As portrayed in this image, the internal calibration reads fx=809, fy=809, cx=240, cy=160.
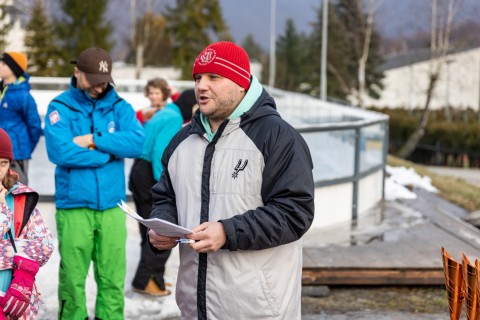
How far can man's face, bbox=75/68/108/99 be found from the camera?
535 centimetres

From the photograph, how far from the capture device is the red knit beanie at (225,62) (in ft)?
11.3

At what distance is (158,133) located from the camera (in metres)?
6.73

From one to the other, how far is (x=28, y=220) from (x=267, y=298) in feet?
4.53

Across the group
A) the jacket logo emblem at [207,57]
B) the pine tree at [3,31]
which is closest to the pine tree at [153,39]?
the pine tree at [3,31]

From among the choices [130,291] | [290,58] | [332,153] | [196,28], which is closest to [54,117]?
[130,291]

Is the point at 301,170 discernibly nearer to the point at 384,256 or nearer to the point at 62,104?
the point at 62,104

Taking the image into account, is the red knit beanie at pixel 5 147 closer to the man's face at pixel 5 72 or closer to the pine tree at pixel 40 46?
the man's face at pixel 5 72

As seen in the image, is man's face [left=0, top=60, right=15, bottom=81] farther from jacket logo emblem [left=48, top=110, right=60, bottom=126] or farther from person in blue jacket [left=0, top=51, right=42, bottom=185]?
jacket logo emblem [left=48, top=110, right=60, bottom=126]

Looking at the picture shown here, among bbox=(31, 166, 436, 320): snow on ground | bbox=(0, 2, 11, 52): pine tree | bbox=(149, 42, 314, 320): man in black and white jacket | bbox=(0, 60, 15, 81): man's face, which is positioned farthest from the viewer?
bbox=(0, 2, 11, 52): pine tree

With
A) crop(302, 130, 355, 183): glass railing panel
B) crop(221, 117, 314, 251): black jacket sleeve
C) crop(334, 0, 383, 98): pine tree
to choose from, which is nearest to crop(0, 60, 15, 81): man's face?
crop(221, 117, 314, 251): black jacket sleeve

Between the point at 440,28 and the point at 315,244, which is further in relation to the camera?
the point at 440,28

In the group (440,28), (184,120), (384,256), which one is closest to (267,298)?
(184,120)

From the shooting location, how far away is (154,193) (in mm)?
3789

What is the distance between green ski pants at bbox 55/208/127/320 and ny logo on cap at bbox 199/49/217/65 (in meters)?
2.24
